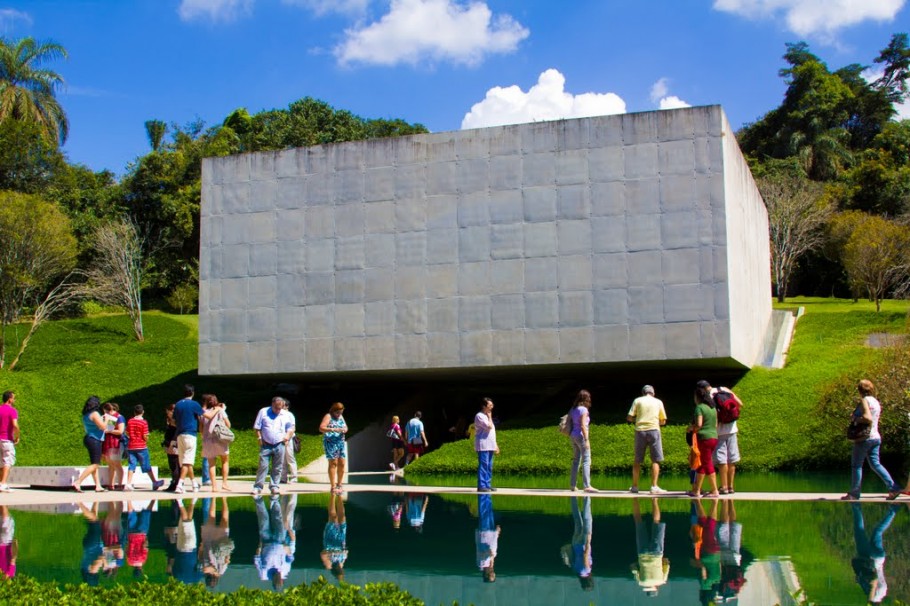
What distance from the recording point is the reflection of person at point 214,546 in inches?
273

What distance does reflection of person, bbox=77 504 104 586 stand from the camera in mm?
6788

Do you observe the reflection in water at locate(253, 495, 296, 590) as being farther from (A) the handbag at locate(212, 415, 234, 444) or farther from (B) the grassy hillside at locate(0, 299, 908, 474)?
(B) the grassy hillside at locate(0, 299, 908, 474)

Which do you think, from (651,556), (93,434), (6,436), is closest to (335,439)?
(93,434)

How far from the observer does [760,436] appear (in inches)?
897

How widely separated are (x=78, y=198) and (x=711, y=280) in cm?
3928

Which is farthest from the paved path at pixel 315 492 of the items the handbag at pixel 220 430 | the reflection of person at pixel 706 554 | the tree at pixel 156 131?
the tree at pixel 156 131

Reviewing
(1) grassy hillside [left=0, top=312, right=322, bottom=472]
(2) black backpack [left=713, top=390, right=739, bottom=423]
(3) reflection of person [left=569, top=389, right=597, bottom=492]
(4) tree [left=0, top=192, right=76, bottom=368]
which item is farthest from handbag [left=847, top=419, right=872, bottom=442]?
(4) tree [left=0, top=192, right=76, bottom=368]

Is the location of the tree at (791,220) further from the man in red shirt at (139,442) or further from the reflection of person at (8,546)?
the reflection of person at (8,546)

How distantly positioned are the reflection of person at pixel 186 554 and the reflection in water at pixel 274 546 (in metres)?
0.46

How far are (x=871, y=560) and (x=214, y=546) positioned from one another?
520 cm

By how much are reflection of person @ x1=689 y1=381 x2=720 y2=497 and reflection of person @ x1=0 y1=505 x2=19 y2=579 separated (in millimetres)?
8116

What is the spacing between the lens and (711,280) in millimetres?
24719

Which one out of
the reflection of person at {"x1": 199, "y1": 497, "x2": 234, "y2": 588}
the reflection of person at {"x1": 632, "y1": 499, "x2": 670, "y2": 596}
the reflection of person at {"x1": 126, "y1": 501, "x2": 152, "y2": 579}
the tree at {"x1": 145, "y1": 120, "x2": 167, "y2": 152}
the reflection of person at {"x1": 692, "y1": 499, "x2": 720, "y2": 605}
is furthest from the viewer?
the tree at {"x1": 145, "y1": 120, "x2": 167, "y2": 152}

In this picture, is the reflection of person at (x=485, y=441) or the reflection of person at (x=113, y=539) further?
the reflection of person at (x=485, y=441)
